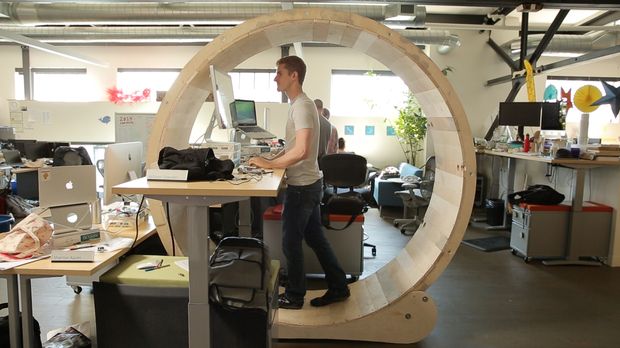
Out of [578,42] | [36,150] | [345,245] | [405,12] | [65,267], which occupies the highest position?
[578,42]

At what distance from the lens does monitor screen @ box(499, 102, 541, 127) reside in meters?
5.64

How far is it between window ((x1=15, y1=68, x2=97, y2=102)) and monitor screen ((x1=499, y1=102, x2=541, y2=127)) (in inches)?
312

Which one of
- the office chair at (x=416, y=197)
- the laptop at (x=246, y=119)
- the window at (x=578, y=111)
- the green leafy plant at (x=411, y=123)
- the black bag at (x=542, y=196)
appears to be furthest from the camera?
the window at (x=578, y=111)

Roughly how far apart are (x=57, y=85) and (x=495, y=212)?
900 cm

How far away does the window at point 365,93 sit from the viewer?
841 centimetres

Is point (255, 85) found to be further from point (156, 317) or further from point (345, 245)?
point (156, 317)

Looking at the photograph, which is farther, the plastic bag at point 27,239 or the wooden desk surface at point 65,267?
the plastic bag at point 27,239

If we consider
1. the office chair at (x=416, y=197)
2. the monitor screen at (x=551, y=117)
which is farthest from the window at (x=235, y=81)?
the monitor screen at (x=551, y=117)

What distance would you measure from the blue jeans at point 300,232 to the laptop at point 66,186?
1133 mm

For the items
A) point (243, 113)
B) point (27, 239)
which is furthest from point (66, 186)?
point (243, 113)

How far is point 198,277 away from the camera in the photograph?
1.74 meters

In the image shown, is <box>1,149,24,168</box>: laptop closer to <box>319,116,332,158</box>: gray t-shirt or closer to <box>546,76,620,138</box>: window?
<box>319,116,332,158</box>: gray t-shirt

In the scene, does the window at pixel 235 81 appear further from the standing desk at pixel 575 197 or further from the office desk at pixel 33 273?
the office desk at pixel 33 273

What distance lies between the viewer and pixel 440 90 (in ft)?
8.17
